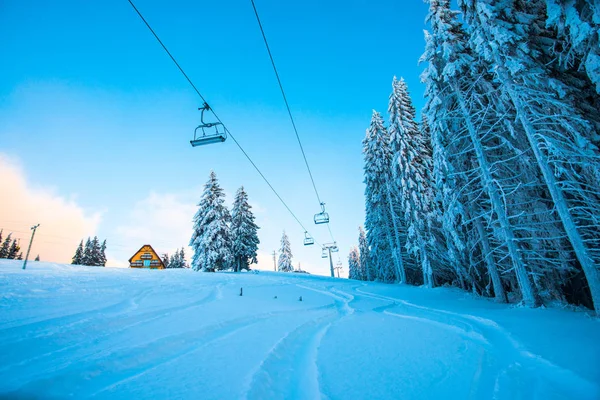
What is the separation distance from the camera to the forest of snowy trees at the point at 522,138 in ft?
23.4

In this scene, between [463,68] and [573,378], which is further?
[463,68]

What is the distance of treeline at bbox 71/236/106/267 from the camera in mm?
53219

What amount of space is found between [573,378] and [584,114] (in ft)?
31.2

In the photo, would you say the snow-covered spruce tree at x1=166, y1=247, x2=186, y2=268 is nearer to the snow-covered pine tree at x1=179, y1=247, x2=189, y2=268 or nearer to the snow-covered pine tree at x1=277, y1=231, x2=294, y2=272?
the snow-covered pine tree at x1=179, y1=247, x2=189, y2=268

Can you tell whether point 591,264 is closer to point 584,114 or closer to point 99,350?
point 584,114

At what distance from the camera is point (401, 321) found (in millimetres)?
6609

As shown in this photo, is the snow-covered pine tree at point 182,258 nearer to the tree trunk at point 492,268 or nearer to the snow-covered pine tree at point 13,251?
the snow-covered pine tree at point 13,251

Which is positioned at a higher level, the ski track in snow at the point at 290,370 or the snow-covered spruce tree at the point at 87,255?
the snow-covered spruce tree at the point at 87,255

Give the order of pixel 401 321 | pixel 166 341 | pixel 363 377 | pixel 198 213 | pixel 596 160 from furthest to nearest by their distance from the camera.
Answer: pixel 198 213 < pixel 596 160 < pixel 401 321 < pixel 166 341 < pixel 363 377

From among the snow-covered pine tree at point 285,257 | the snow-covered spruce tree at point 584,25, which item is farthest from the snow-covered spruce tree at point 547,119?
the snow-covered pine tree at point 285,257

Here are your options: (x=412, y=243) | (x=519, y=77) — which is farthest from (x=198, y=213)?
(x=519, y=77)

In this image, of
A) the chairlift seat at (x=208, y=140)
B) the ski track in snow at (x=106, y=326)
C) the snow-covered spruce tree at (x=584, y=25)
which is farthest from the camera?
the chairlift seat at (x=208, y=140)

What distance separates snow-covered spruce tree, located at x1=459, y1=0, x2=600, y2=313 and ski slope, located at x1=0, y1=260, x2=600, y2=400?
290 cm

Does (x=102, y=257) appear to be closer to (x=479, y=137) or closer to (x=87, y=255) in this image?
(x=87, y=255)
